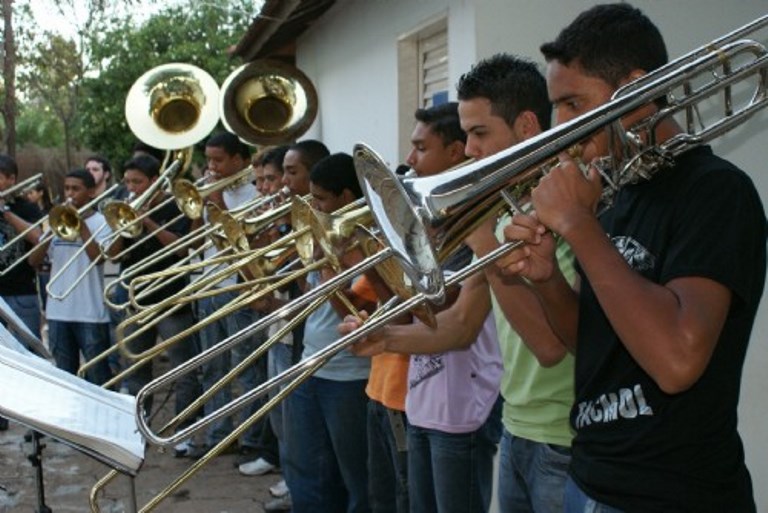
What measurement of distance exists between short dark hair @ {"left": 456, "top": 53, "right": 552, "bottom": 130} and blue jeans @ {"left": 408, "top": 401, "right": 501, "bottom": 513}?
0.96 meters

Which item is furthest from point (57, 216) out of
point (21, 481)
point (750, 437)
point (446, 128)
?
point (750, 437)

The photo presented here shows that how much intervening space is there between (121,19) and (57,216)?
12.3m

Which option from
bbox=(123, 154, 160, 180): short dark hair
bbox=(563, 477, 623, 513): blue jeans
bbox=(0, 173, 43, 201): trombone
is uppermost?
bbox=(123, 154, 160, 180): short dark hair

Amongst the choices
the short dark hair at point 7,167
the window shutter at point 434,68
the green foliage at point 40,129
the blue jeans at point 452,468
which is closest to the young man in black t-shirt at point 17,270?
the short dark hair at point 7,167

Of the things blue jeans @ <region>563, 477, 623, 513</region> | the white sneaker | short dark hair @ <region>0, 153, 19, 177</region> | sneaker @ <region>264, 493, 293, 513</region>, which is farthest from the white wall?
short dark hair @ <region>0, 153, 19, 177</region>

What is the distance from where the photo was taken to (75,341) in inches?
244

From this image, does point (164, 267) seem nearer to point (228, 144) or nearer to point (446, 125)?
point (228, 144)

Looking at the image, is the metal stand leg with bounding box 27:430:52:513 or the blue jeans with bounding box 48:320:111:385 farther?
the blue jeans with bounding box 48:320:111:385

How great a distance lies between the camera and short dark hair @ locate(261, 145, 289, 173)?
4863 millimetres

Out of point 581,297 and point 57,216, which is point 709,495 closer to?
point 581,297

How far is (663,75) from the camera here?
70.6 inches

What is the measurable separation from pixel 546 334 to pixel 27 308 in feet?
16.1

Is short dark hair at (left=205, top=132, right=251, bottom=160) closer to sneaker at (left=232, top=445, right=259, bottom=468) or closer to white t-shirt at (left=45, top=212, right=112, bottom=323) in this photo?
white t-shirt at (left=45, top=212, right=112, bottom=323)

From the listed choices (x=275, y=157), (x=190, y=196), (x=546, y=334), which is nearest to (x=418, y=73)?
(x=275, y=157)
